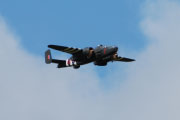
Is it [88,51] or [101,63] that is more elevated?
[88,51]

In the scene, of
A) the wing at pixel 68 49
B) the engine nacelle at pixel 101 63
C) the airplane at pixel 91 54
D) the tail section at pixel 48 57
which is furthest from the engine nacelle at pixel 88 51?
the tail section at pixel 48 57

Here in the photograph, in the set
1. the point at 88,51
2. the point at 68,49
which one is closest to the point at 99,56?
the point at 88,51

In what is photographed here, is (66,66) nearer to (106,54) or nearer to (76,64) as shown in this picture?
(76,64)

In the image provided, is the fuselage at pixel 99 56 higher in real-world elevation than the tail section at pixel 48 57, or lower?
lower

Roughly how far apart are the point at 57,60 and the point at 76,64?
4.44m

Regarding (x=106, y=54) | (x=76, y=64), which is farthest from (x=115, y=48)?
(x=76, y=64)

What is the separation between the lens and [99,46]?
9681 centimetres

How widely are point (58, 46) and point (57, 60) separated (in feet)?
23.4

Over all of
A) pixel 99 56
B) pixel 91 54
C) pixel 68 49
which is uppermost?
pixel 68 49

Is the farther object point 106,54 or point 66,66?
point 66,66

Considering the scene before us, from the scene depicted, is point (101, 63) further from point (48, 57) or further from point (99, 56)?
point (48, 57)

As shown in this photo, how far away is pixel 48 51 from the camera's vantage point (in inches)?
4107

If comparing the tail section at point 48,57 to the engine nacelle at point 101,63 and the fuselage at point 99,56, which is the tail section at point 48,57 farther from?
the engine nacelle at point 101,63

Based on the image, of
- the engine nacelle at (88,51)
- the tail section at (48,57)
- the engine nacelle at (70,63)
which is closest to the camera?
the engine nacelle at (88,51)
